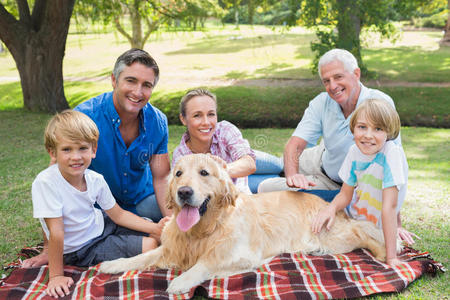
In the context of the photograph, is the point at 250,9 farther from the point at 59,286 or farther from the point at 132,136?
the point at 59,286

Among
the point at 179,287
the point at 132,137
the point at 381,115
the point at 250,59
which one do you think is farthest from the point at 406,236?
the point at 250,59

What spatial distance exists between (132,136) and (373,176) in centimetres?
227

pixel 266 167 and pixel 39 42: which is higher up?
pixel 39 42

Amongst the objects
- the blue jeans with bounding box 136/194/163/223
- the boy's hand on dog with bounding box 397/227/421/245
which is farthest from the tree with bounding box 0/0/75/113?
the boy's hand on dog with bounding box 397/227/421/245

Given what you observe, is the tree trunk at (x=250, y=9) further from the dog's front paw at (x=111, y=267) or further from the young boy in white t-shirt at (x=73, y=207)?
the dog's front paw at (x=111, y=267)

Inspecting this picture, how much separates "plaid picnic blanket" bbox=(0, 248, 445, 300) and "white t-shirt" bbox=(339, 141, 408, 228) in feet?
1.58

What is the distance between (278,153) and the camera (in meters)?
7.45

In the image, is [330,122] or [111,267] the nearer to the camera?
[111,267]

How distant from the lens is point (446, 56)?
18.4 metres

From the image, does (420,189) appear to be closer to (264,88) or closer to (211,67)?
(264,88)

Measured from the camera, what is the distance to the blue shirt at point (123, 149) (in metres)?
3.79

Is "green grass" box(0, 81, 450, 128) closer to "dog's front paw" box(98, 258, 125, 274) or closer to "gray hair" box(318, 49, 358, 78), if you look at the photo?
"gray hair" box(318, 49, 358, 78)

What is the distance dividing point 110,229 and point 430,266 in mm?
2665

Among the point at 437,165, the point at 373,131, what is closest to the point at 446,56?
the point at 437,165
